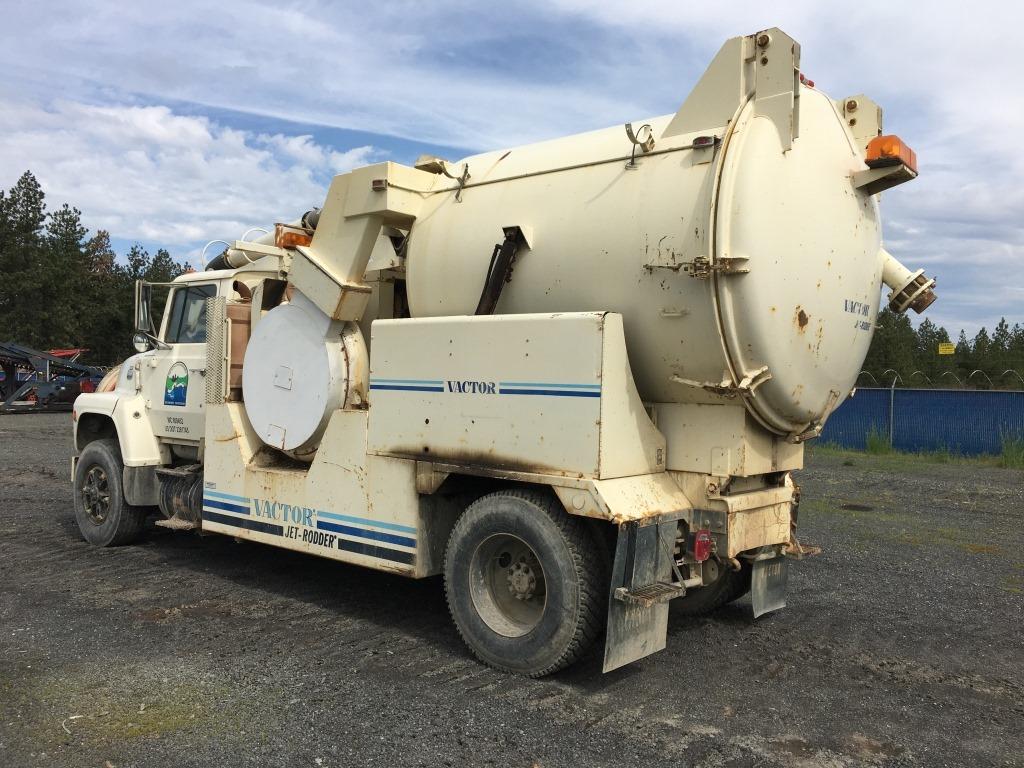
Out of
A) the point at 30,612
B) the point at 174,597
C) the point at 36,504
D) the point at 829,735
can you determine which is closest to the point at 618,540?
the point at 829,735

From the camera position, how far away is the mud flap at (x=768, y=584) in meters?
5.51

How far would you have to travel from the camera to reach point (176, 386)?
7652 millimetres

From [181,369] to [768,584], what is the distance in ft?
17.2

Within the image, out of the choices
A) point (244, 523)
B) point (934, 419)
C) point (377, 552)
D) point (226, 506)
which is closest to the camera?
point (377, 552)

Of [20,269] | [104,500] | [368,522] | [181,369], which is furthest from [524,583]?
[20,269]

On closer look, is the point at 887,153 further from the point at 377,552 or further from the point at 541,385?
the point at 377,552

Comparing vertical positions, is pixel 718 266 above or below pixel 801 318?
above

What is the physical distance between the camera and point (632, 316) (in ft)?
15.5

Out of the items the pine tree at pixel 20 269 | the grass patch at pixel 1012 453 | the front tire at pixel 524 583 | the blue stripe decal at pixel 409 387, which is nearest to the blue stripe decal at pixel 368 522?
the front tire at pixel 524 583

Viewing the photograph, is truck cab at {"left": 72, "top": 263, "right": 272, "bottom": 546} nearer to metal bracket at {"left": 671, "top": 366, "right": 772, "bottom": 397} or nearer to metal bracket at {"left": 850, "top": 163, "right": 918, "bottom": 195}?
metal bracket at {"left": 671, "top": 366, "right": 772, "bottom": 397}

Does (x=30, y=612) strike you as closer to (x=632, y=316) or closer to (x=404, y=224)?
(x=404, y=224)

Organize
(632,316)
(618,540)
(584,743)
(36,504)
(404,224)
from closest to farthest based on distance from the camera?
(584,743) < (618,540) < (632,316) < (404,224) < (36,504)

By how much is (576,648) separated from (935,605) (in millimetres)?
3300

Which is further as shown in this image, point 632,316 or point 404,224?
point 404,224
